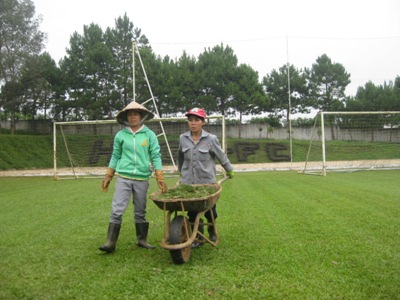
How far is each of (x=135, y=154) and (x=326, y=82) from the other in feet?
109

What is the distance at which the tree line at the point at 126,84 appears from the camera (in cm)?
2714

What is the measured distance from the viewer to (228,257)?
12.2 feet

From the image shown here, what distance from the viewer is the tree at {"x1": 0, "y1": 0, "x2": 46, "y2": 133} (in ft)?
79.0

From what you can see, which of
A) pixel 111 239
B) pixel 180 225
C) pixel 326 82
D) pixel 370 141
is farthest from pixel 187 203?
pixel 326 82

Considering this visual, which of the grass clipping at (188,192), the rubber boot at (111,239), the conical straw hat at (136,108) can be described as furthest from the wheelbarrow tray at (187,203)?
the conical straw hat at (136,108)

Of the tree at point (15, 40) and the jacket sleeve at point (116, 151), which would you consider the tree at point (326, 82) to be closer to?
the tree at point (15, 40)

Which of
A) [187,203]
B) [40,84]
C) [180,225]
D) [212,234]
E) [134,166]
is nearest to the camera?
[187,203]

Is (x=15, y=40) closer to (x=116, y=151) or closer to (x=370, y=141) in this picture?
(x=370, y=141)

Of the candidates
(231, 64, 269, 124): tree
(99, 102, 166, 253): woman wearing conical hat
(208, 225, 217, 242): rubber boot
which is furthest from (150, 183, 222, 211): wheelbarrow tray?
(231, 64, 269, 124): tree

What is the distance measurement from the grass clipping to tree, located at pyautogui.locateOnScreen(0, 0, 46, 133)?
24474 millimetres

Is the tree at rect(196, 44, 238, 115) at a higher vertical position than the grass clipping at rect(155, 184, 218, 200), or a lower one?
higher

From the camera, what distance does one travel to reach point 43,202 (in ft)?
25.2

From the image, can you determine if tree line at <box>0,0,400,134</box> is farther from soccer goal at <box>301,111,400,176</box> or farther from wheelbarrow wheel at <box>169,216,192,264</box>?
wheelbarrow wheel at <box>169,216,192,264</box>

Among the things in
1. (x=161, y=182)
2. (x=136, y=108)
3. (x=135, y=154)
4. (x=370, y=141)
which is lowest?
(x=161, y=182)
